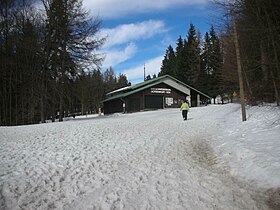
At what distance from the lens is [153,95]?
146ft

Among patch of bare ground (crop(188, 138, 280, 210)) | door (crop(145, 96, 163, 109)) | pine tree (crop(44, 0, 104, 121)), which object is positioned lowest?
patch of bare ground (crop(188, 138, 280, 210))

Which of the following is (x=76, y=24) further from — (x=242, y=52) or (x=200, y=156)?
(x=200, y=156)

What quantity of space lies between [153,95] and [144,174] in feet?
124

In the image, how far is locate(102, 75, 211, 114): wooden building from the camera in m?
42.7

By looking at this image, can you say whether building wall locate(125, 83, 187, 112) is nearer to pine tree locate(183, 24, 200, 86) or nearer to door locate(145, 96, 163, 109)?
door locate(145, 96, 163, 109)

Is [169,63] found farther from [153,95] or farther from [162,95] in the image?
[153,95]

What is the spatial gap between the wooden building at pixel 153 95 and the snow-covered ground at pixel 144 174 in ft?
106

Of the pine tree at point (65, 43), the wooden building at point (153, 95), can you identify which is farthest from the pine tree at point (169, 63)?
the pine tree at point (65, 43)

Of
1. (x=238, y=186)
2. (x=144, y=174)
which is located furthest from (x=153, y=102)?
(x=238, y=186)

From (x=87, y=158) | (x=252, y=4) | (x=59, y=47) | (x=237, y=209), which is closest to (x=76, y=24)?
(x=59, y=47)

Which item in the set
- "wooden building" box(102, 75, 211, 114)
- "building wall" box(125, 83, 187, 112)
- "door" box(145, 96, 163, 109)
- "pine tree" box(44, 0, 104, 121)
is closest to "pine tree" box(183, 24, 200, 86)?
"wooden building" box(102, 75, 211, 114)

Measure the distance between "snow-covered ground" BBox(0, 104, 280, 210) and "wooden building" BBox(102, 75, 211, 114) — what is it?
106 ft

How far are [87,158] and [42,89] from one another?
19.1 m

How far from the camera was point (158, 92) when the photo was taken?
44750mm
